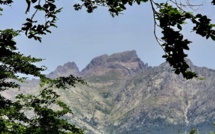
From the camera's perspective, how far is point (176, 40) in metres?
3.92

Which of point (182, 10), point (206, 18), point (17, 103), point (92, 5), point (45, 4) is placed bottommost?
point (206, 18)

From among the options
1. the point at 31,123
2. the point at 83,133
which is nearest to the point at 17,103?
the point at 31,123

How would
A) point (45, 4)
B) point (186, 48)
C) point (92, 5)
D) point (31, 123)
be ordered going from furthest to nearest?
point (31, 123) < point (92, 5) < point (45, 4) < point (186, 48)

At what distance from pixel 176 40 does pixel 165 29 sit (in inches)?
8.7

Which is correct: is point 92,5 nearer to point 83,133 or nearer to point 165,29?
point 165,29

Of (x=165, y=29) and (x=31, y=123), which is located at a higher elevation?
(x=31, y=123)

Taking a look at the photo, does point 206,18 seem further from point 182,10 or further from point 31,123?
point 31,123

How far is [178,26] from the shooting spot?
4152mm

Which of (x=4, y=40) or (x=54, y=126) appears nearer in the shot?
Result: (x=4, y=40)

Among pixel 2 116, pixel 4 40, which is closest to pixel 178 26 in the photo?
pixel 4 40

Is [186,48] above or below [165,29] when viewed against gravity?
below

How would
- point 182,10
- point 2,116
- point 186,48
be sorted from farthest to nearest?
point 2,116
point 182,10
point 186,48

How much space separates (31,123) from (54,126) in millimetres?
1355

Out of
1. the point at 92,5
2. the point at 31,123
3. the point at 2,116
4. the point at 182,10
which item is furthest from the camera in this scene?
the point at 31,123
